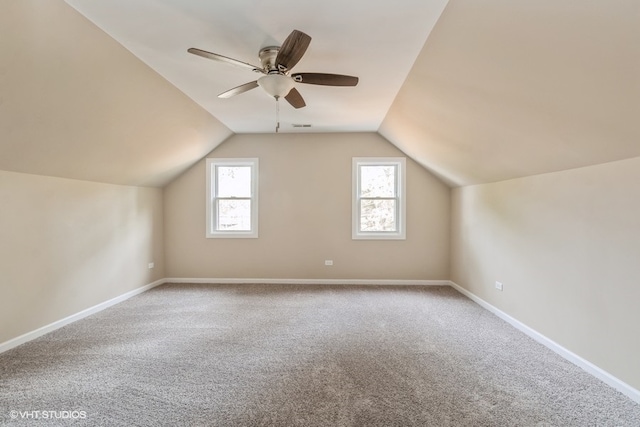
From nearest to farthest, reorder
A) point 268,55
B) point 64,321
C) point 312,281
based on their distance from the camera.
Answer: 1. point 268,55
2. point 64,321
3. point 312,281

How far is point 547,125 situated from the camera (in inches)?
85.1

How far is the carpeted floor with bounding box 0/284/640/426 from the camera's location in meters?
1.82

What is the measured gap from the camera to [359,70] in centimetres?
268

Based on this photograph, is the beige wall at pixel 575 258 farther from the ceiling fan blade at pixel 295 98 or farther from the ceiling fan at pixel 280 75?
the ceiling fan blade at pixel 295 98

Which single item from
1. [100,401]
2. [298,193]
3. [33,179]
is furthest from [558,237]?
[33,179]

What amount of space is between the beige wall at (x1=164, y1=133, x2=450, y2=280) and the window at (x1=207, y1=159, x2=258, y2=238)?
139mm

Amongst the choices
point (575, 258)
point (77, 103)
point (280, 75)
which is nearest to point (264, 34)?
point (280, 75)

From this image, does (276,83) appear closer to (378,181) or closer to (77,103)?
(77,103)

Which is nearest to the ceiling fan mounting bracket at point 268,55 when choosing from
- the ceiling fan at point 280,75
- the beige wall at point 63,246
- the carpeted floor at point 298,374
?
the ceiling fan at point 280,75

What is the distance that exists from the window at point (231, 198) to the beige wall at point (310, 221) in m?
0.14

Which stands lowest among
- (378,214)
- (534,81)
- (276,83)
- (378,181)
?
(378,214)

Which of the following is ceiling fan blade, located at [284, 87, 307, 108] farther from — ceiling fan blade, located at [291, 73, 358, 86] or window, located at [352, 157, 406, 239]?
window, located at [352, 157, 406, 239]

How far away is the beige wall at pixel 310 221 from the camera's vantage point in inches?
192

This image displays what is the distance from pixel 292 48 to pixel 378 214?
3.56 metres
